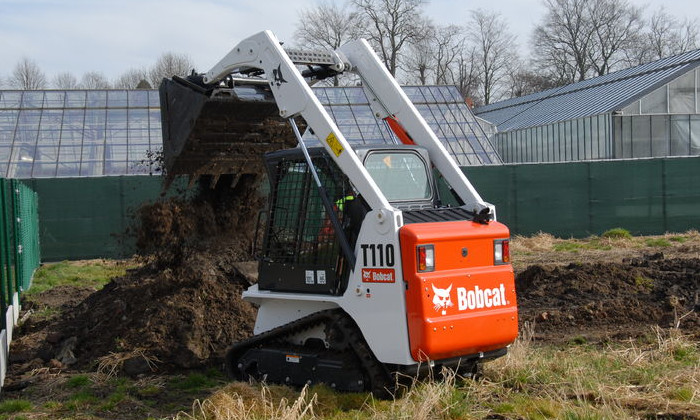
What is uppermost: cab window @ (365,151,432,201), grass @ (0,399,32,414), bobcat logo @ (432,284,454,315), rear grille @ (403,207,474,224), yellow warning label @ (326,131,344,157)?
yellow warning label @ (326,131,344,157)

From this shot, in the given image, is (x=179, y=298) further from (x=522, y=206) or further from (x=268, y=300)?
(x=522, y=206)

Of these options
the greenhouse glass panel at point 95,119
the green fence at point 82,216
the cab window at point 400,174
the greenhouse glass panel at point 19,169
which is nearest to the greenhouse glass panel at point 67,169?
the greenhouse glass panel at point 19,169

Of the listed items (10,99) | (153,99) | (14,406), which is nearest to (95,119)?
(153,99)

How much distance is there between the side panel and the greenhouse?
26.0m

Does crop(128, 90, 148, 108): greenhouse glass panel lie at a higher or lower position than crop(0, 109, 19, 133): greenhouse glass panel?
higher

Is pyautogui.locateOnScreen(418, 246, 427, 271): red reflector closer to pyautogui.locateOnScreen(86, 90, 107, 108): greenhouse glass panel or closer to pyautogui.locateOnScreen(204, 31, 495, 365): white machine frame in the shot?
pyautogui.locateOnScreen(204, 31, 495, 365): white machine frame

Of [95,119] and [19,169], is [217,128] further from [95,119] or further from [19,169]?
[95,119]

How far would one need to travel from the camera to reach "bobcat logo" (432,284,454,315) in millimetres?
6062

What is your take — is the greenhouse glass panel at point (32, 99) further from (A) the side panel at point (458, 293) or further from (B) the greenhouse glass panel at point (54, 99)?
(A) the side panel at point (458, 293)

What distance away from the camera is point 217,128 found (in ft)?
29.7

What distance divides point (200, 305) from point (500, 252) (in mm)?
3789

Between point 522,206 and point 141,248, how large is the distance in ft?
45.4

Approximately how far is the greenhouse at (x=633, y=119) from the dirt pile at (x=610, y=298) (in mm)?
18654

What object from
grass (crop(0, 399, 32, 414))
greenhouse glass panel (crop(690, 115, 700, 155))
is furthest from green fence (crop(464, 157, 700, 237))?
grass (crop(0, 399, 32, 414))
